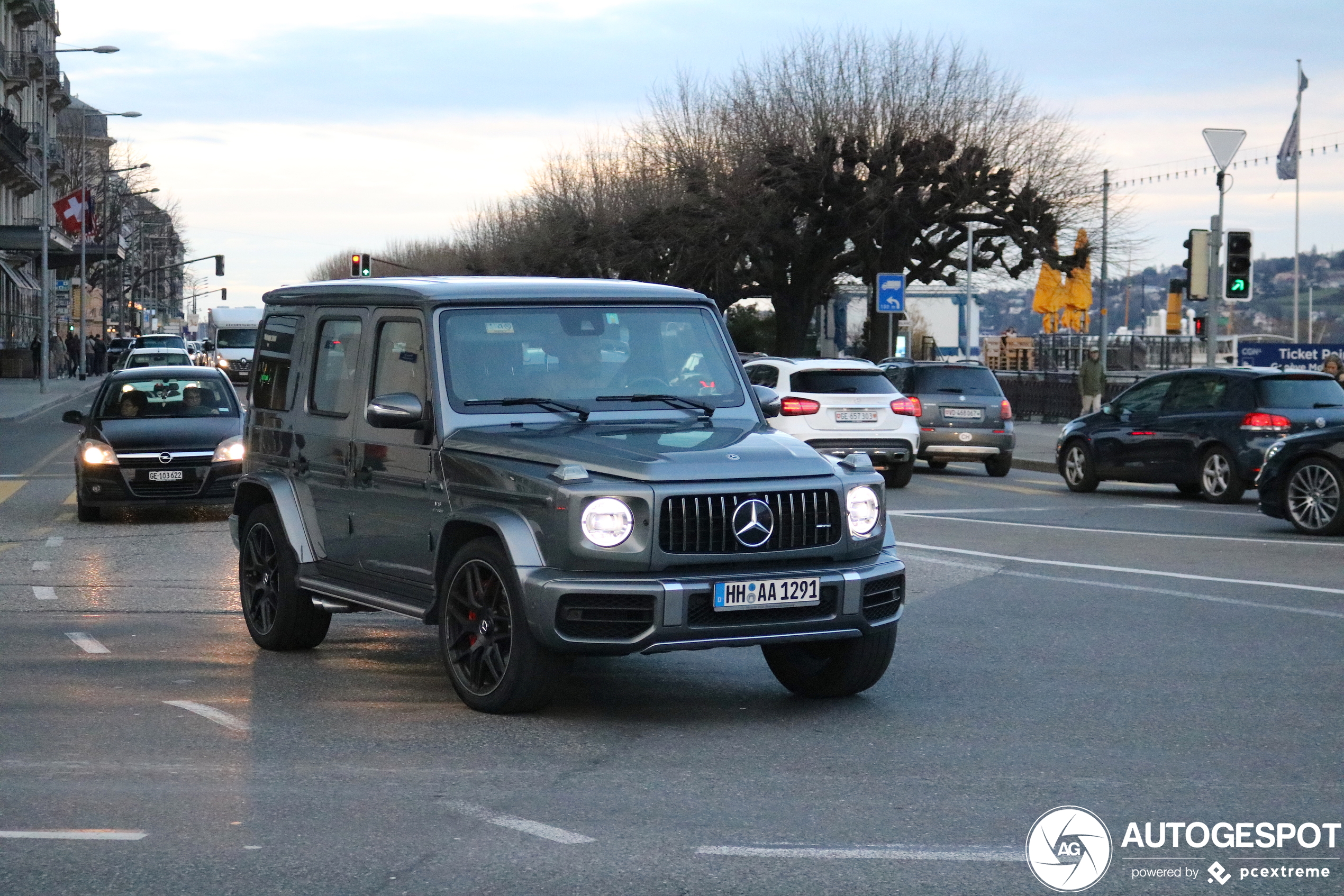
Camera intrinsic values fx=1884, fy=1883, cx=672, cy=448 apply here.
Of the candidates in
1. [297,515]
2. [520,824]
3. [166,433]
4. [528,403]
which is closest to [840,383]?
[166,433]

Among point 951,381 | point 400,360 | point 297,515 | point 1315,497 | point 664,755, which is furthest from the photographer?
point 951,381

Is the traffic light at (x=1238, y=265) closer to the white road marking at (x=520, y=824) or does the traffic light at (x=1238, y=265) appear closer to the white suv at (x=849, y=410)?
the white suv at (x=849, y=410)

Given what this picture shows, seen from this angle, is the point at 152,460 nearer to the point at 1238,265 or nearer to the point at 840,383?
the point at 840,383

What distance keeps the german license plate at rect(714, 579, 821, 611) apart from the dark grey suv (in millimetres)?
18819

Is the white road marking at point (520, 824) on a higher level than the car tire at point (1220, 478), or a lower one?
higher

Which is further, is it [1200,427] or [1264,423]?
[1200,427]

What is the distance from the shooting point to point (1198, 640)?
400 inches

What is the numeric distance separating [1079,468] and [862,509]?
16.2 m

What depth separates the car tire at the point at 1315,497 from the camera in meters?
16.7

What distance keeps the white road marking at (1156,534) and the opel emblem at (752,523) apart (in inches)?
383

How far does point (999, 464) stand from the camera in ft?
88.4

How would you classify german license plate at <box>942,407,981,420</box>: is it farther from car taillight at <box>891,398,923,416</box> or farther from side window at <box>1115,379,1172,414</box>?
side window at <box>1115,379,1172,414</box>

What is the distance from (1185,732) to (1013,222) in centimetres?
4255

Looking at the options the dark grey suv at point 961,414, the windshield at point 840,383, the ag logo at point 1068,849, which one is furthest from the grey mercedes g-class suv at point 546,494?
the dark grey suv at point 961,414
